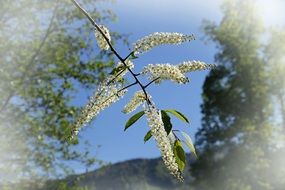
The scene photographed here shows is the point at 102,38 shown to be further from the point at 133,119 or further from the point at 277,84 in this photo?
the point at 277,84

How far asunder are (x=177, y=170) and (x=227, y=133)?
153 ft

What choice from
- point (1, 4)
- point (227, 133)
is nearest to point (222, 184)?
point (227, 133)

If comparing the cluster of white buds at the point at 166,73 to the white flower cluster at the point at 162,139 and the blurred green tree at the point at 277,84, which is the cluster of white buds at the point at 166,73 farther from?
the blurred green tree at the point at 277,84

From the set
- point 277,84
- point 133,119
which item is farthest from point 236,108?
point 133,119

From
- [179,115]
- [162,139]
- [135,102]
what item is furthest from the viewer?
[135,102]

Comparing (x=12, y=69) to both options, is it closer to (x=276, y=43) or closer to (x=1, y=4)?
(x=1, y=4)

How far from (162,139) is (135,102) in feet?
1.05

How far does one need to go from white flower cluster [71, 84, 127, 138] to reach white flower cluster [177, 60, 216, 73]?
8.6 inches

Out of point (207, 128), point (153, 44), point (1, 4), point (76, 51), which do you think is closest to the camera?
point (153, 44)

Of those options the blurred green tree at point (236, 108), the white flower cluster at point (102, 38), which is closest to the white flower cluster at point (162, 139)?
the white flower cluster at point (102, 38)

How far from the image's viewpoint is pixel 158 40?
6.17ft

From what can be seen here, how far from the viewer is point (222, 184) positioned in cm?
4541

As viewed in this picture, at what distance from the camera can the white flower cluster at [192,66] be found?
6.25ft

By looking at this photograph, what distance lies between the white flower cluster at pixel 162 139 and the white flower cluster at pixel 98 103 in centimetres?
17
